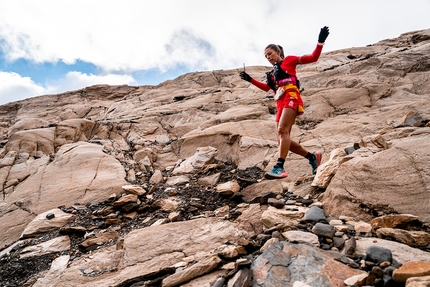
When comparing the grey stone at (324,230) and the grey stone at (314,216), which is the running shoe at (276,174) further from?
the grey stone at (324,230)

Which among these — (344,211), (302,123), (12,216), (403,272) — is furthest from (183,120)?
(403,272)

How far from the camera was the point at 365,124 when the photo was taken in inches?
326

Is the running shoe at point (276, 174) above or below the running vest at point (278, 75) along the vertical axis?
below

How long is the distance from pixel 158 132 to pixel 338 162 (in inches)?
400

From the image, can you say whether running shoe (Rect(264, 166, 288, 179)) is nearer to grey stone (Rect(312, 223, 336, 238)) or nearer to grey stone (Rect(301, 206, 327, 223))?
grey stone (Rect(301, 206, 327, 223))

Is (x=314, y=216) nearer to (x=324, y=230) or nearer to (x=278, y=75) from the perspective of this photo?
(x=324, y=230)

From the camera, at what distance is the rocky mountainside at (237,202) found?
2.81 metres

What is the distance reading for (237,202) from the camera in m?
5.63

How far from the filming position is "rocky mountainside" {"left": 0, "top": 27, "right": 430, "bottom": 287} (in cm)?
281

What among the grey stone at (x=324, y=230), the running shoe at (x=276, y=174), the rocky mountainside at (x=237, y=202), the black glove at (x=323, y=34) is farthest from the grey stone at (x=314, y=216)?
the black glove at (x=323, y=34)

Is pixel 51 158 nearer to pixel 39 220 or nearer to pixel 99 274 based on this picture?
pixel 39 220

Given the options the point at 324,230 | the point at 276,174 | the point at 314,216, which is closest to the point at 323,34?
the point at 276,174

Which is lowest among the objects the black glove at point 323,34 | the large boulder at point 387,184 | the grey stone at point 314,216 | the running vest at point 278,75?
the grey stone at point 314,216

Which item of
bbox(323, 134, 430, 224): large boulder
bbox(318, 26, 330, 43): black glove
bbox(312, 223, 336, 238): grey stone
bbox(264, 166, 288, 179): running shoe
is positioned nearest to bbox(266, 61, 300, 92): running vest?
bbox(318, 26, 330, 43): black glove
